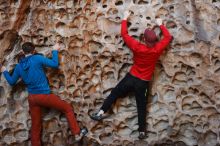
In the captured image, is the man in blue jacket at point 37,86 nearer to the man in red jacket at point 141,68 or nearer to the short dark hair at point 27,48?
the short dark hair at point 27,48

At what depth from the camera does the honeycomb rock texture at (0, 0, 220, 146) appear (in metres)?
4.12

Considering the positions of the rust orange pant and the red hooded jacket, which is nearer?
the red hooded jacket

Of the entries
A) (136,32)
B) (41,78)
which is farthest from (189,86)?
(41,78)

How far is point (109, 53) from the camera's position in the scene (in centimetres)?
Answer: 429

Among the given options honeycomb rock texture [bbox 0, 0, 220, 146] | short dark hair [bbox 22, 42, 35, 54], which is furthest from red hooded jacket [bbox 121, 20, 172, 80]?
short dark hair [bbox 22, 42, 35, 54]

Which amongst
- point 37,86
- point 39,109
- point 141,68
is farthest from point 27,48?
point 141,68

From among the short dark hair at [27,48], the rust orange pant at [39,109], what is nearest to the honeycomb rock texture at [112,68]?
the rust orange pant at [39,109]

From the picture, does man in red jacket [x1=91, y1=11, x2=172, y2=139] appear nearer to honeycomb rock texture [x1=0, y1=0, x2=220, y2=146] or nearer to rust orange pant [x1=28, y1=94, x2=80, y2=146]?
honeycomb rock texture [x1=0, y1=0, x2=220, y2=146]

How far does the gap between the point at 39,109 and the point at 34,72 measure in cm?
41

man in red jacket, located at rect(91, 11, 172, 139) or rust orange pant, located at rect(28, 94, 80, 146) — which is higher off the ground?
man in red jacket, located at rect(91, 11, 172, 139)

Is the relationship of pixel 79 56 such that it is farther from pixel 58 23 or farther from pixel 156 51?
pixel 156 51

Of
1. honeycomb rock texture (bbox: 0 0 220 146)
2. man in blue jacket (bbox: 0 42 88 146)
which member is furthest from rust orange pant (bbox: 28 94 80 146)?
honeycomb rock texture (bbox: 0 0 220 146)

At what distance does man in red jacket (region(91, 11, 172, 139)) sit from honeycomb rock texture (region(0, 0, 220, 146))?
0.14 metres

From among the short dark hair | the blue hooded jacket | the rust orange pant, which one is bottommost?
the rust orange pant
